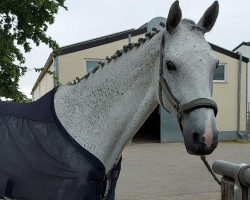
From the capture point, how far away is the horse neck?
1.96 m

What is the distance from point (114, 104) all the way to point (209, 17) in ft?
3.02

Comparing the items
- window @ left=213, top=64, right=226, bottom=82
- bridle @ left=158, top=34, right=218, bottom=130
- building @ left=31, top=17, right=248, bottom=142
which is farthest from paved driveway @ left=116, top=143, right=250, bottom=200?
window @ left=213, top=64, right=226, bottom=82

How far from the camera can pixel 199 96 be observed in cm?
160

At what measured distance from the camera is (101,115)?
2.07m

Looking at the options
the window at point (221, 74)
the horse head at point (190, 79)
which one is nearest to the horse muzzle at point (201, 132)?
the horse head at point (190, 79)

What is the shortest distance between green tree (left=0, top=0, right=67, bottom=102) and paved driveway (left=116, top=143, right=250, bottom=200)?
3.08 meters

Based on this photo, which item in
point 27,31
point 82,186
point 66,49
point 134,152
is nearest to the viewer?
point 82,186

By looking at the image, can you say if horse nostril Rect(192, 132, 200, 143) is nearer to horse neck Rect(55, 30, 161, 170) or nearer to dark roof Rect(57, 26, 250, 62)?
horse neck Rect(55, 30, 161, 170)

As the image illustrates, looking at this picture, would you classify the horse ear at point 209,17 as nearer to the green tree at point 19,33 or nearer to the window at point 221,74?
the green tree at point 19,33

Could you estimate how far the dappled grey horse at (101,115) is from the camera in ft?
5.64

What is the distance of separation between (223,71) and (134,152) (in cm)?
705

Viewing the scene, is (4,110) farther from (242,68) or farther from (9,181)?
(242,68)

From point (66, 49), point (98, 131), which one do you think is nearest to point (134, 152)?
point (66, 49)

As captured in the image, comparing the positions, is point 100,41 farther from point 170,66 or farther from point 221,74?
point 170,66
